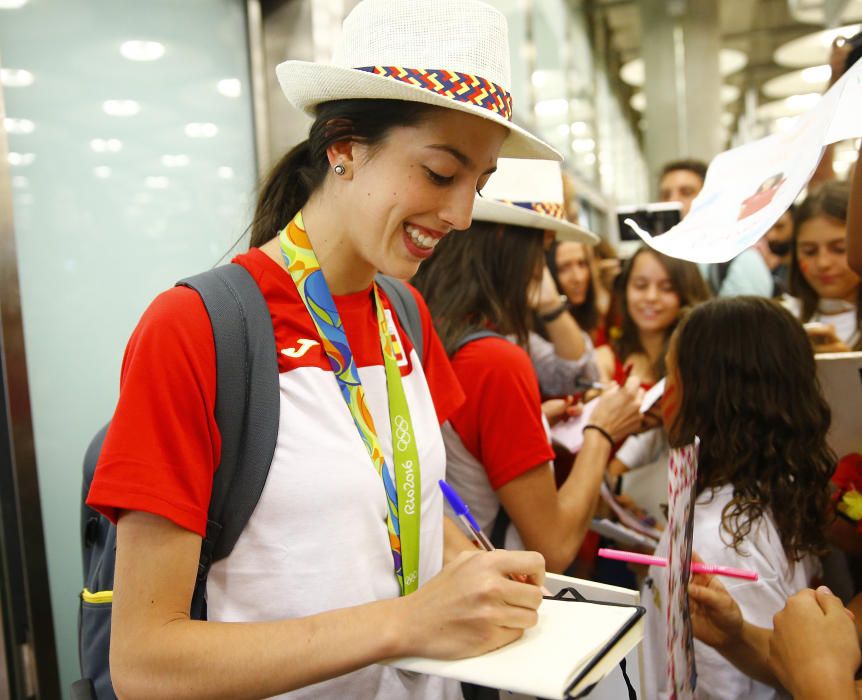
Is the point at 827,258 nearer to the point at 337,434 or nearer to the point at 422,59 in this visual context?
the point at 422,59

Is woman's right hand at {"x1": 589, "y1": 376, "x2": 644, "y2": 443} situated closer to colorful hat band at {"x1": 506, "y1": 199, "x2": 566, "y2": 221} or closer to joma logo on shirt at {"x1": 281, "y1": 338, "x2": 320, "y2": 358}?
colorful hat band at {"x1": 506, "y1": 199, "x2": 566, "y2": 221}

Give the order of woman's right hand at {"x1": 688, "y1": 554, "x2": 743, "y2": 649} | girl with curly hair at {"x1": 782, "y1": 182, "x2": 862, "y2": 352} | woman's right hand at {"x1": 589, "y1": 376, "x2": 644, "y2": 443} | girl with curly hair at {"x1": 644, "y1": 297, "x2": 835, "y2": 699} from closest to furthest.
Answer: woman's right hand at {"x1": 688, "y1": 554, "x2": 743, "y2": 649}, girl with curly hair at {"x1": 644, "y1": 297, "x2": 835, "y2": 699}, woman's right hand at {"x1": 589, "y1": 376, "x2": 644, "y2": 443}, girl with curly hair at {"x1": 782, "y1": 182, "x2": 862, "y2": 352}

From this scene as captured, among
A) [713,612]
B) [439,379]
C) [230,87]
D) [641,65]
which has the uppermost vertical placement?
[641,65]

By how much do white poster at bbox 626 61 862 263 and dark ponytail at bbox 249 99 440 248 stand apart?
381 mm

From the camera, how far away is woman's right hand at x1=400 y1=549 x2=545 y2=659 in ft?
2.86

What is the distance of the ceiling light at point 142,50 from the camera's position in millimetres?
→ 2236

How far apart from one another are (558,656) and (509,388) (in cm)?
83

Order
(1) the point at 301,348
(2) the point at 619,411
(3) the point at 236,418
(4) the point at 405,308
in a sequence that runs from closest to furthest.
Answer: (3) the point at 236,418 → (1) the point at 301,348 → (4) the point at 405,308 → (2) the point at 619,411

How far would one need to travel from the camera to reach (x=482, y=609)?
874 mm

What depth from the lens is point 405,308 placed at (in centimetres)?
149

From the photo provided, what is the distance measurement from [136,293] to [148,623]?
150 centimetres

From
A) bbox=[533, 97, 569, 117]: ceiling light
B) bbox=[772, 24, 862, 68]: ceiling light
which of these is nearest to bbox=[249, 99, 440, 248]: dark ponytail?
bbox=[533, 97, 569, 117]: ceiling light

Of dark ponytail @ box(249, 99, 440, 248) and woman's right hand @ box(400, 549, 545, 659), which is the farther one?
dark ponytail @ box(249, 99, 440, 248)

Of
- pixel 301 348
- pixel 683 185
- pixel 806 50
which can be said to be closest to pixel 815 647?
pixel 301 348
